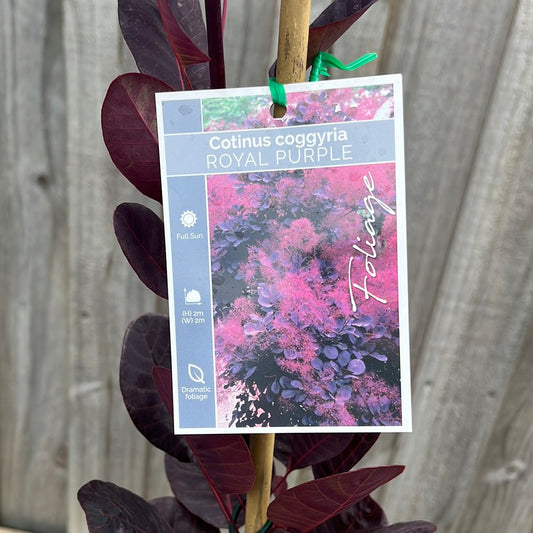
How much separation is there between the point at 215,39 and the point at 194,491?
1.64ft

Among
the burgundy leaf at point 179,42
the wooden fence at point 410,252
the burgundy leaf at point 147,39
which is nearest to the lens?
the burgundy leaf at point 179,42

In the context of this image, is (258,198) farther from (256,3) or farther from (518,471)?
(518,471)

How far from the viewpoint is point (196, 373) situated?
449 mm

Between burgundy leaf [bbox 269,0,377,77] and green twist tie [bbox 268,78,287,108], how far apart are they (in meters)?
0.08

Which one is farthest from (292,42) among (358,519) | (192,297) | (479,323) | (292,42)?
(479,323)

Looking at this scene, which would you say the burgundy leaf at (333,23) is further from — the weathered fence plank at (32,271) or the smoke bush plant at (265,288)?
the weathered fence plank at (32,271)

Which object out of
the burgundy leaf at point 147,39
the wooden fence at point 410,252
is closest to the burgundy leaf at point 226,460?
the burgundy leaf at point 147,39

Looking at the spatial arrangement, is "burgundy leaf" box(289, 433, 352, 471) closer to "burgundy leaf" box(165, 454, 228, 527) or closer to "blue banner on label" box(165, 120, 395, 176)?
"burgundy leaf" box(165, 454, 228, 527)

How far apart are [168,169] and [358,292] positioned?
0.63ft

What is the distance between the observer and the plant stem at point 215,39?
437 mm

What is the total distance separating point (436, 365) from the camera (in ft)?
3.15

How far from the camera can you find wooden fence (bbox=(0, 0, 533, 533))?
0.81 metres

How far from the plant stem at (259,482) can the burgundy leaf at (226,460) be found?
35mm

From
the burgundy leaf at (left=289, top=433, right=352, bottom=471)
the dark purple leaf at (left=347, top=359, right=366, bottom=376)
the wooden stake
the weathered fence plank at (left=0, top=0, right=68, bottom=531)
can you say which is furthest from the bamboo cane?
the weathered fence plank at (left=0, top=0, right=68, bottom=531)
